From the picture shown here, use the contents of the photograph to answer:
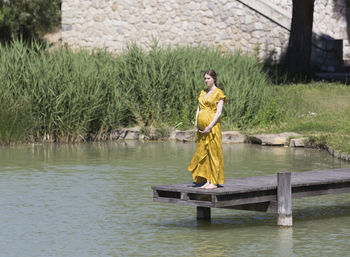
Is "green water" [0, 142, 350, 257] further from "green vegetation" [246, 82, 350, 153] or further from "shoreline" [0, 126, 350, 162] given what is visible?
"shoreline" [0, 126, 350, 162]

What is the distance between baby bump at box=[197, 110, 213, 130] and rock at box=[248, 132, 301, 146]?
9.04 m

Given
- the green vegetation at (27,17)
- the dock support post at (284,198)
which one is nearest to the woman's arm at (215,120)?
the dock support post at (284,198)

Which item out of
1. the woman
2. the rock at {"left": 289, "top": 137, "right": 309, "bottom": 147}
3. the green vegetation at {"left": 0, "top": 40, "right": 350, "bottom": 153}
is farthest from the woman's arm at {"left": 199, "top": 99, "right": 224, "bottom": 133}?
the rock at {"left": 289, "top": 137, "right": 309, "bottom": 147}

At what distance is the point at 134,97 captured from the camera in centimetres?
2097

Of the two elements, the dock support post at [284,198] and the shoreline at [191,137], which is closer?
the dock support post at [284,198]

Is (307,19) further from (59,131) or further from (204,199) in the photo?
(204,199)

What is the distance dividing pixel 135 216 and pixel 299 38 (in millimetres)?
17672

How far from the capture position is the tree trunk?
27047mm

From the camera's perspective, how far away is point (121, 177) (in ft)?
46.3

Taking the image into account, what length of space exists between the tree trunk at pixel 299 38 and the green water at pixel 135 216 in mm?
11035

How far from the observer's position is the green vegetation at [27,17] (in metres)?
33.8

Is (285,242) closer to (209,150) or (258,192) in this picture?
(258,192)

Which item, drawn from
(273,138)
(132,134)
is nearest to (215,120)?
(273,138)

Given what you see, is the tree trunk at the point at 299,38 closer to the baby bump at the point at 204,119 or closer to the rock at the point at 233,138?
the rock at the point at 233,138
